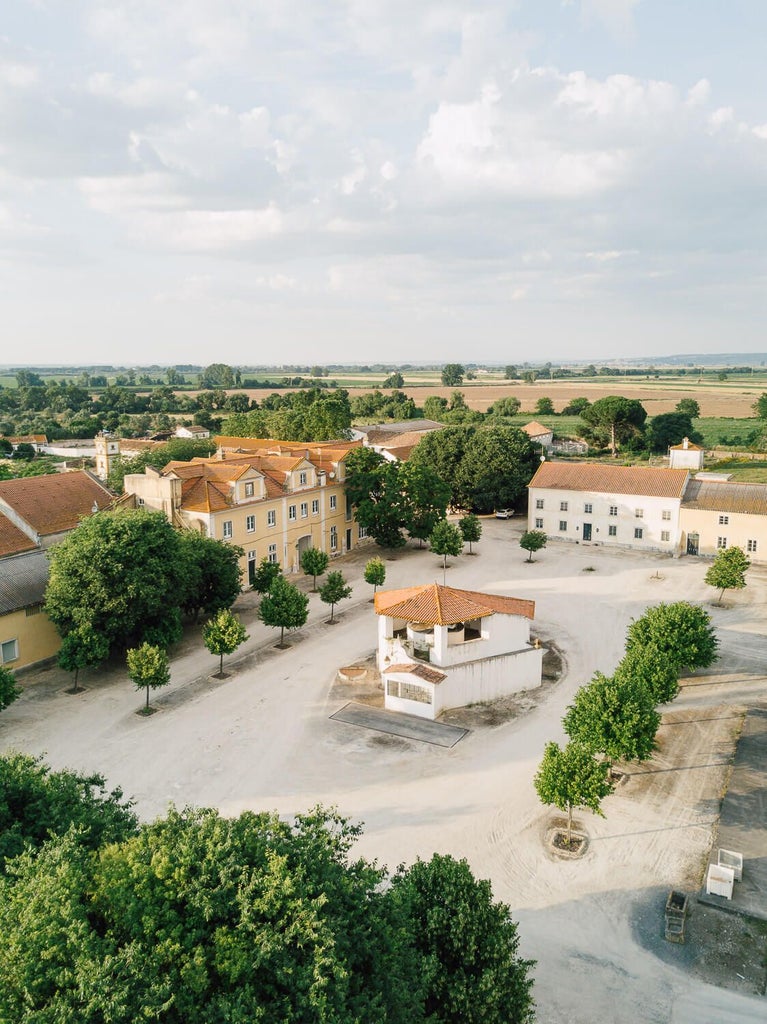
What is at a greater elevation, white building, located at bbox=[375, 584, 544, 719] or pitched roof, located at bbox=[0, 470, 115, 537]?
pitched roof, located at bbox=[0, 470, 115, 537]

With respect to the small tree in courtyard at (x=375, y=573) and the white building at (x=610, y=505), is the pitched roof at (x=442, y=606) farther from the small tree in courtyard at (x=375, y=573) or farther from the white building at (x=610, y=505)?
the white building at (x=610, y=505)

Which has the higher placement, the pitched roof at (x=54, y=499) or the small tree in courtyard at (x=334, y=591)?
the pitched roof at (x=54, y=499)

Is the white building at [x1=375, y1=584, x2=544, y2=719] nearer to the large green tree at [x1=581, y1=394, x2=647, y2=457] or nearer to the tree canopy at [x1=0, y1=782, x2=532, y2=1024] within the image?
the tree canopy at [x1=0, y1=782, x2=532, y2=1024]

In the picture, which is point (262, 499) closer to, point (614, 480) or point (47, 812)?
point (614, 480)

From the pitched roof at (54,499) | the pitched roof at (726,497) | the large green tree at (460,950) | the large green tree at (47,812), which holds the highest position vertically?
the pitched roof at (54,499)

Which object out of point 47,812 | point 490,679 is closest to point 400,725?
point 490,679

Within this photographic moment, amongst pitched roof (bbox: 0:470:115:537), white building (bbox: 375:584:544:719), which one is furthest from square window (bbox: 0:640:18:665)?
white building (bbox: 375:584:544:719)

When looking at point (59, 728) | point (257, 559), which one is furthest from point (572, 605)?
point (59, 728)

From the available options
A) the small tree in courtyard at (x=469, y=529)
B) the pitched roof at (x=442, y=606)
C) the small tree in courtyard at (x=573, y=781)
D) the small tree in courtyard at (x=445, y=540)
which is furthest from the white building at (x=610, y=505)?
the small tree in courtyard at (x=573, y=781)
